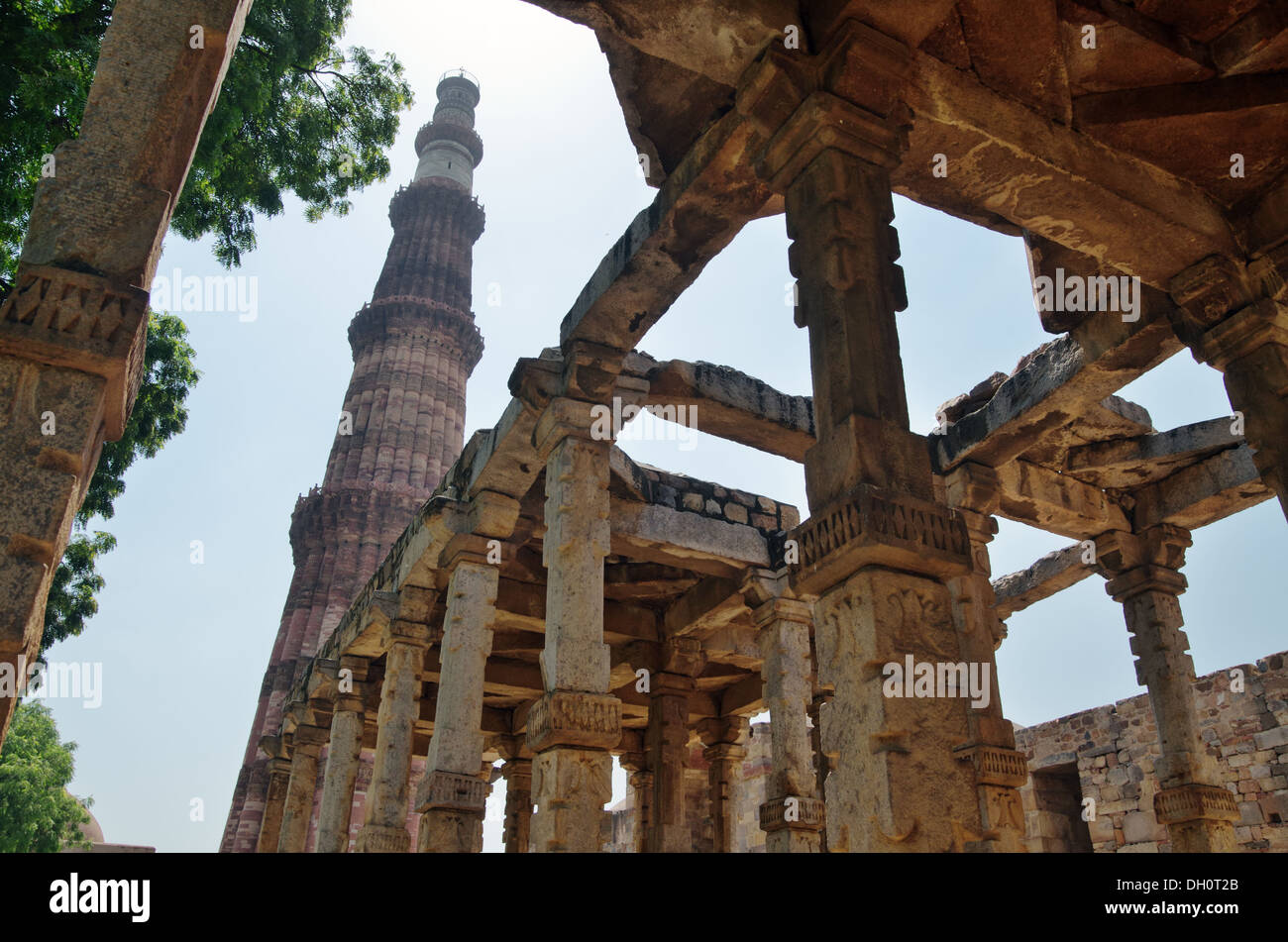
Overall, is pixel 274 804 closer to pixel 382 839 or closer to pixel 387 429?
pixel 382 839

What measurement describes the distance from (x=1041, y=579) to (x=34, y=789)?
76.4 feet

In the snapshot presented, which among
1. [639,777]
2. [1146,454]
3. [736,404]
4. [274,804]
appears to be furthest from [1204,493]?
[274,804]

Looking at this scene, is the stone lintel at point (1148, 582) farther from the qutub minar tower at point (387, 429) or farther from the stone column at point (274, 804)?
the qutub minar tower at point (387, 429)

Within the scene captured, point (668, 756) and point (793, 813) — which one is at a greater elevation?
point (668, 756)

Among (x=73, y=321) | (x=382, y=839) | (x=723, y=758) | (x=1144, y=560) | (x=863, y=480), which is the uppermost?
(x=1144, y=560)

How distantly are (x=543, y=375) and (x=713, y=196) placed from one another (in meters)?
2.09

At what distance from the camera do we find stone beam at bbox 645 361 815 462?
816cm

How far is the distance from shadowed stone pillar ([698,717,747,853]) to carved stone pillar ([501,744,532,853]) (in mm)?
3199

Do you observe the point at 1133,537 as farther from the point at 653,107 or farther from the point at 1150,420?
the point at 653,107

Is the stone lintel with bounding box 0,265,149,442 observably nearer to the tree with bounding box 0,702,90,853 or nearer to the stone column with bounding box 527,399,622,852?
the stone column with bounding box 527,399,622,852

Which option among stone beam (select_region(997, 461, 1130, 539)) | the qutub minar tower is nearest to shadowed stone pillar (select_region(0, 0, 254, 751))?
stone beam (select_region(997, 461, 1130, 539))

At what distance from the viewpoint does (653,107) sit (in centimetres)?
575

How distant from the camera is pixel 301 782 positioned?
45.8ft
